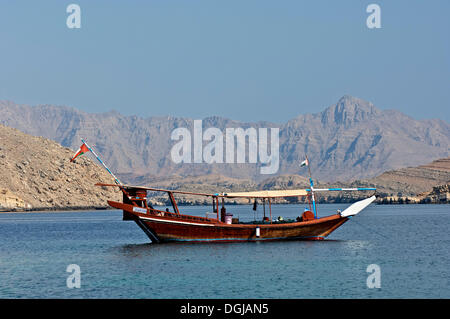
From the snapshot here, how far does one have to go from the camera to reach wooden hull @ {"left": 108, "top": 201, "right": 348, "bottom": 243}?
217 ft

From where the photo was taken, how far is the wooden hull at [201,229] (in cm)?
6600

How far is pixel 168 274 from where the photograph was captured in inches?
1940

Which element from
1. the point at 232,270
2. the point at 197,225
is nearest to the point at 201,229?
the point at 197,225

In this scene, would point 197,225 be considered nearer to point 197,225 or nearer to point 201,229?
point 197,225

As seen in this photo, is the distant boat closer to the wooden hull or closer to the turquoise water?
the wooden hull

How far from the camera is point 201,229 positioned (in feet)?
217

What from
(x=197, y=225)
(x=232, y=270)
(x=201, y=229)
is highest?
(x=197, y=225)

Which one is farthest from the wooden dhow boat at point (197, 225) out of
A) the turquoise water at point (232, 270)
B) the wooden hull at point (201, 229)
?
the turquoise water at point (232, 270)

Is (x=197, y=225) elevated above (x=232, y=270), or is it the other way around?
(x=197, y=225)

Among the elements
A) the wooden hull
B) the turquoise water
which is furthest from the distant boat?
the turquoise water

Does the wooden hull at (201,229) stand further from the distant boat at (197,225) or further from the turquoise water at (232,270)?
the turquoise water at (232,270)
